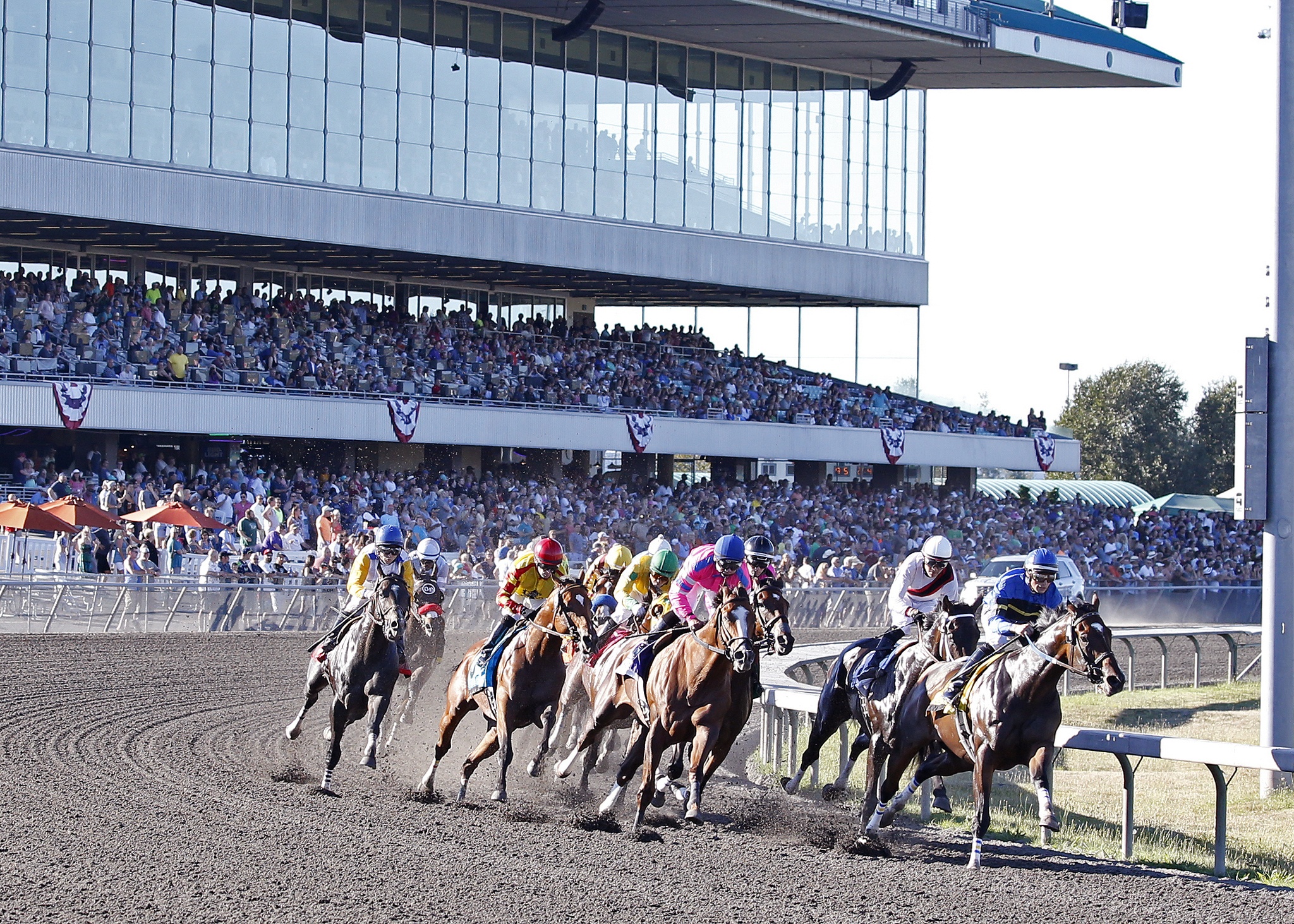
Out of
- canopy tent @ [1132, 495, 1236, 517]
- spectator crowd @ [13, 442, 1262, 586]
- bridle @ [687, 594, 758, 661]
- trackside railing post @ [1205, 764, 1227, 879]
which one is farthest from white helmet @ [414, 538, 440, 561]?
canopy tent @ [1132, 495, 1236, 517]

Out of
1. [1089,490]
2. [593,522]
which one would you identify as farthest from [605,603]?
[1089,490]

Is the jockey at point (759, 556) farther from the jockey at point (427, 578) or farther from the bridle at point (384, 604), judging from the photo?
the jockey at point (427, 578)

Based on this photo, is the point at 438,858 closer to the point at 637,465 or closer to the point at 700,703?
the point at 700,703

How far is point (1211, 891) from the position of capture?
8422mm

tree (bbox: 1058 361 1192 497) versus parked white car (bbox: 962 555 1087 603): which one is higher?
tree (bbox: 1058 361 1192 497)

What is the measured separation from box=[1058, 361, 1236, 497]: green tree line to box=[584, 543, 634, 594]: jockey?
6919cm

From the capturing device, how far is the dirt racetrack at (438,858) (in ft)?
25.4

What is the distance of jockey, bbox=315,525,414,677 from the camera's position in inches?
447

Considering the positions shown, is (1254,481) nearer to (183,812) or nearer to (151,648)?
(183,812)

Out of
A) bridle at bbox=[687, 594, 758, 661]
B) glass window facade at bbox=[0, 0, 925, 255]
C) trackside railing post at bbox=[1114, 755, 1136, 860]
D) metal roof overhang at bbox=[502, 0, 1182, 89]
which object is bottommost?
trackside railing post at bbox=[1114, 755, 1136, 860]

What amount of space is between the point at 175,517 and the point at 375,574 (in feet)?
36.5

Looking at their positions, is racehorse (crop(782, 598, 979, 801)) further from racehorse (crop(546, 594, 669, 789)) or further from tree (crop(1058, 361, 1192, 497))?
tree (crop(1058, 361, 1192, 497))

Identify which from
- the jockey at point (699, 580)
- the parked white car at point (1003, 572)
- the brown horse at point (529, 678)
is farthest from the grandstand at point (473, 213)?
the jockey at point (699, 580)

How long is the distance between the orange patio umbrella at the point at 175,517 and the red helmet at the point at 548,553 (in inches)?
491
